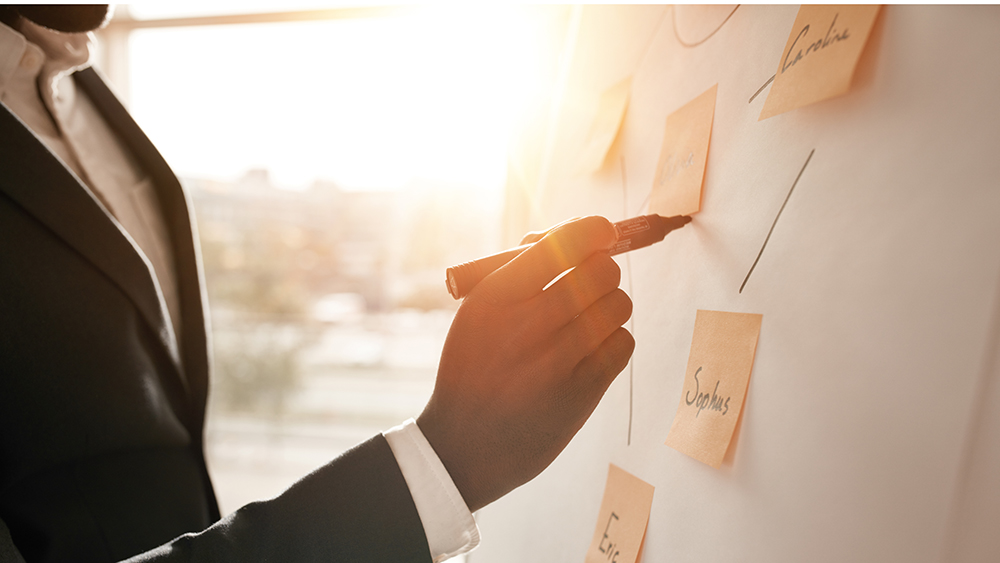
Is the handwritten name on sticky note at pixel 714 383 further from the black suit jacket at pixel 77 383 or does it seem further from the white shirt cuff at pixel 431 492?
the black suit jacket at pixel 77 383

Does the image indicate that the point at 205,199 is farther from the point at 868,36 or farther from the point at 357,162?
the point at 868,36

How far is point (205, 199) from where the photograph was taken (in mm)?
2908

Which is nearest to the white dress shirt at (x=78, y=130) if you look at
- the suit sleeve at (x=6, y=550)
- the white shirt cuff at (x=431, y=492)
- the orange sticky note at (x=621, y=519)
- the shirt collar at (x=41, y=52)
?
the shirt collar at (x=41, y=52)

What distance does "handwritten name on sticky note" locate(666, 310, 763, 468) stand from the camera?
0.31m

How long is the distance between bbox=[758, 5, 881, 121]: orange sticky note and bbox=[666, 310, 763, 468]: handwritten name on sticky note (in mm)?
122

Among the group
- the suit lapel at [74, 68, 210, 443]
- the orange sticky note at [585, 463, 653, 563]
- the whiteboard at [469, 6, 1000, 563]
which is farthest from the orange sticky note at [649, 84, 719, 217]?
the suit lapel at [74, 68, 210, 443]

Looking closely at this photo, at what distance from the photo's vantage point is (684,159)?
0.39 m

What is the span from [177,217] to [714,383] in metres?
0.86

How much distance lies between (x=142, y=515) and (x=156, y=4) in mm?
1634

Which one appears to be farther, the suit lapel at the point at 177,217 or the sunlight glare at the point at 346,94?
the sunlight glare at the point at 346,94

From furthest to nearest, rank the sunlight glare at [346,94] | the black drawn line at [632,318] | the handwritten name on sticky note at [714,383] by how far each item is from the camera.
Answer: the sunlight glare at [346,94] → the black drawn line at [632,318] → the handwritten name on sticky note at [714,383]

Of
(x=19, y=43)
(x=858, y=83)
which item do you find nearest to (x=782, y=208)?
(x=858, y=83)

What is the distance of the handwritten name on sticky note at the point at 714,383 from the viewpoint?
0.31 m

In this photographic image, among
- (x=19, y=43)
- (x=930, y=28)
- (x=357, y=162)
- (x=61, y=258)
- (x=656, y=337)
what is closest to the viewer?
(x=930, y=28)
